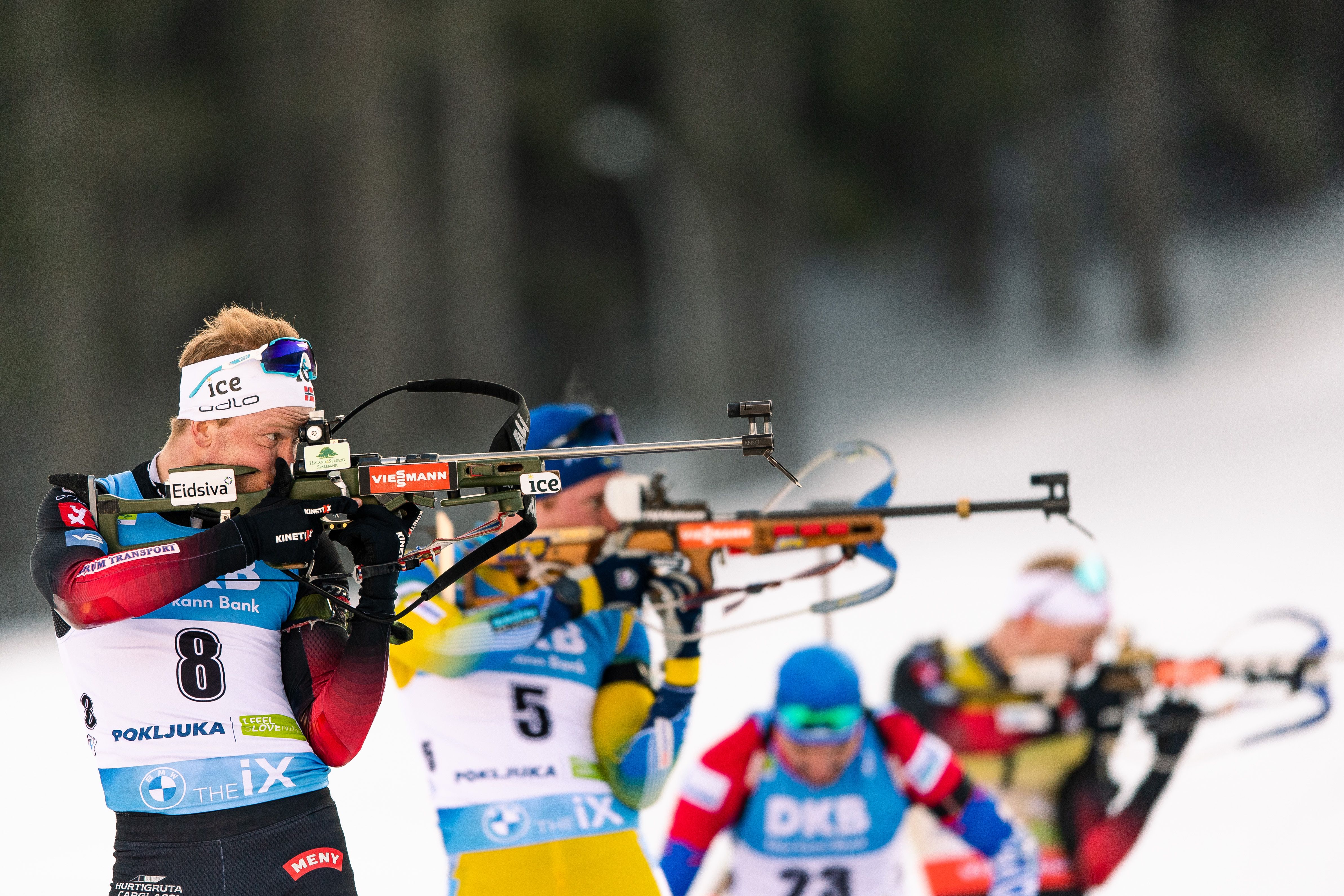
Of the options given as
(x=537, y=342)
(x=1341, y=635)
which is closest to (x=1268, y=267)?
(x=537, y=342)

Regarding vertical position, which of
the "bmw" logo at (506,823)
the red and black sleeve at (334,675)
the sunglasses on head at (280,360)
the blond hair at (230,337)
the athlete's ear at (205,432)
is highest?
the blond hair at (230,337)

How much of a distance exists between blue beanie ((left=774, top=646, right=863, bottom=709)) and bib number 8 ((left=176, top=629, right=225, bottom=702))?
5.59ft

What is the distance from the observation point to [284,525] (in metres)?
2.16

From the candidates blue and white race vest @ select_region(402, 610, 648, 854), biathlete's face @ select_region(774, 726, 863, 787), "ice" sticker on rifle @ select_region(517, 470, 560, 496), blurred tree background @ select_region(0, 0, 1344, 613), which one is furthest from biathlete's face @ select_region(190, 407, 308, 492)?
blurred tree background @ select_region(0, 0, 1344, 613)

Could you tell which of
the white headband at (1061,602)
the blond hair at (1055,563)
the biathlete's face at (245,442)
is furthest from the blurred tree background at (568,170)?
the biathlete's face at (245,442)

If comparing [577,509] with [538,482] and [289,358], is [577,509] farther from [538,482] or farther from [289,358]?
[289,358]

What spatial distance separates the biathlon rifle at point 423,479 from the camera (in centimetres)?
224

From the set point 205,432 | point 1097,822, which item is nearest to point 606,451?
point 205,432

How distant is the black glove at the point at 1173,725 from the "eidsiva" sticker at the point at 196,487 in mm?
3238

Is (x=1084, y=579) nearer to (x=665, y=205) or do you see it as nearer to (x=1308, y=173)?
(x=665, y=205)

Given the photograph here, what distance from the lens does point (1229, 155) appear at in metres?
18.1

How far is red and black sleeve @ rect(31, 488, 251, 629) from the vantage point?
6.81 ft

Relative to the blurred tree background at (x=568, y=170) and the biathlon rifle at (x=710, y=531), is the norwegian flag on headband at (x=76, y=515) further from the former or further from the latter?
the blurred tree background at (x=568, y=170)

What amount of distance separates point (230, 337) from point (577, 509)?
4.21 feet
